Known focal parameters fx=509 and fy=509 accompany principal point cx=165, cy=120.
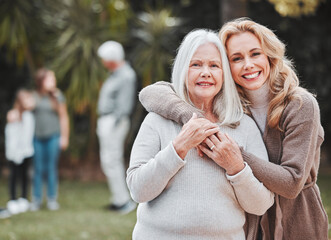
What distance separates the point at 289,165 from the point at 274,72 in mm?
552

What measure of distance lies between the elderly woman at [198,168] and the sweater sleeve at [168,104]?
5cm

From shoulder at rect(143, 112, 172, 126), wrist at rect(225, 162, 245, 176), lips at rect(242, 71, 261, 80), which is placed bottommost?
wrist at rect(225, 162, 245, 176)

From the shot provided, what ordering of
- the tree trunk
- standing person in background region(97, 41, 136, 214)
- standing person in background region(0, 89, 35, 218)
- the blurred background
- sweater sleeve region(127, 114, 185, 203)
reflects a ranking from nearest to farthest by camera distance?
sweater sleeve region(127, 114, 185, 203)
the tree trunk
standing person in background region(97, 41, 136, 214)
standing person in background region(0, 89, 35, 218)
the blurred background

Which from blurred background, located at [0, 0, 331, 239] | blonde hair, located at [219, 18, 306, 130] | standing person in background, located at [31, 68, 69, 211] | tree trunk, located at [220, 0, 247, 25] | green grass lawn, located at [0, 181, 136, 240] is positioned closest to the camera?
blonde hair, located at [219, 18, 306, 130]

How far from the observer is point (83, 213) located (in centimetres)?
711

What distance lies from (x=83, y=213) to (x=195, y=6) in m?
6.28

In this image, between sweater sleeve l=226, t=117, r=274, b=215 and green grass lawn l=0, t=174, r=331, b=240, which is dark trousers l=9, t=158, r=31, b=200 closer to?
green grass lawn l=0, t=174, r=331, b=240

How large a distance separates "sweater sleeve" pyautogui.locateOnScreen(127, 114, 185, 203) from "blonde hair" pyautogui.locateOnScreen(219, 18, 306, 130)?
53 centimetres

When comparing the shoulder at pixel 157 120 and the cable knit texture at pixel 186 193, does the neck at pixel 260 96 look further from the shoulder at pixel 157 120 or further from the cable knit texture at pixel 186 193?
the shoulder at pixel 157 120

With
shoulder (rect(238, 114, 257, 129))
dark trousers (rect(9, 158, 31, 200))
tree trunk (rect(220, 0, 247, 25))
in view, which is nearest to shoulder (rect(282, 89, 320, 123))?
shoulder (rect(238, 114, 257, 129))

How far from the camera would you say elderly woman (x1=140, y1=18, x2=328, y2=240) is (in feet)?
8.15

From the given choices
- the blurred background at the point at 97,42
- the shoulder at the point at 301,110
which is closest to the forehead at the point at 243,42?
Answer: the shoulder at the point at 301,110

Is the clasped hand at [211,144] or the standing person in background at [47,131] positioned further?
the standing person in background at [47,131]

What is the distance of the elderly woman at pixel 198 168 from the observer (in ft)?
7.71
